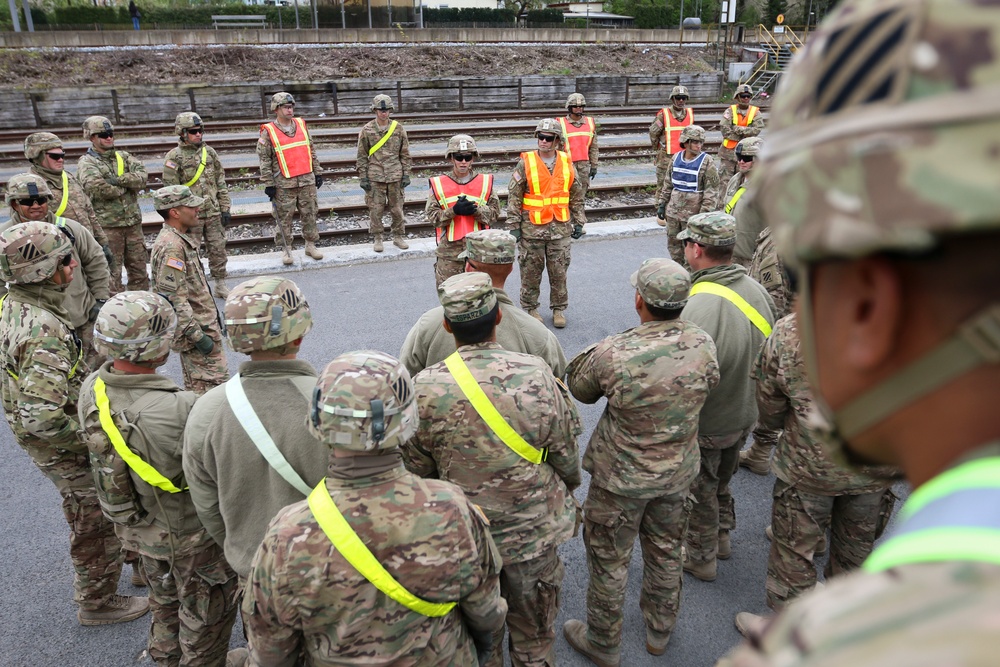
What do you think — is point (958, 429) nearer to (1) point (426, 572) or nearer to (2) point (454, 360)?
(1) point (426, 572)

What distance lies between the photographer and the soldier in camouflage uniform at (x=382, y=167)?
417 inches

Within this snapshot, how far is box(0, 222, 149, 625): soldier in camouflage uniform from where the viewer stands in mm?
3961

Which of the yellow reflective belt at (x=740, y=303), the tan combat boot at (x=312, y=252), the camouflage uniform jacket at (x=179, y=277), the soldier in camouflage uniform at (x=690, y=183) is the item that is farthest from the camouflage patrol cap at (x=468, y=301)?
the tan combat boot at (x=312, y=252)

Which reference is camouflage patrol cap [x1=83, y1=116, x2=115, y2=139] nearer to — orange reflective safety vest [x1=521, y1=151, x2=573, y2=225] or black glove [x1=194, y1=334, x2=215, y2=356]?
black glove [x1=194, y1=334, x2=215, y2=356]

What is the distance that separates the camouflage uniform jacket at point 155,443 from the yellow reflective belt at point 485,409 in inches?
59.2

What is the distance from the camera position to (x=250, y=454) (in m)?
3.09

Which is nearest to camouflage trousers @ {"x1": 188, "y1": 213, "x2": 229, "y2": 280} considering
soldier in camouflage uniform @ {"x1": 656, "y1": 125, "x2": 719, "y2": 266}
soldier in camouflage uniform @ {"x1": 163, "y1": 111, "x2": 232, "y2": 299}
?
soldier in camouflage uniform @ {"x1": 163, "y1": 111, "x2": 232, "y2": 299}

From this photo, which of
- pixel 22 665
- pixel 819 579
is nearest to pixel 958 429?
pixel 819 579

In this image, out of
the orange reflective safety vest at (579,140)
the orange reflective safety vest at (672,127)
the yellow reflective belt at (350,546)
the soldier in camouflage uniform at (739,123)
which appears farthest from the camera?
the orange reflective safety vest at (672,127)

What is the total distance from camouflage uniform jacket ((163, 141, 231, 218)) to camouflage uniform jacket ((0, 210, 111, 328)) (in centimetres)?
259

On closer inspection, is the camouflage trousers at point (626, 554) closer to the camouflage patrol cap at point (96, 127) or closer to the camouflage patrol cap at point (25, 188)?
the camouflage patrol cap at point (25, 188)

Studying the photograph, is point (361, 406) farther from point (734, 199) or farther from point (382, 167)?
point (382, 167)

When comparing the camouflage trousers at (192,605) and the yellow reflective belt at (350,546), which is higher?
the yellow reflective belt at (350,546)

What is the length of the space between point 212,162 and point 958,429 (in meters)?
10.1
